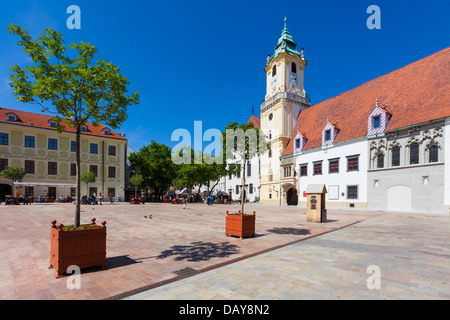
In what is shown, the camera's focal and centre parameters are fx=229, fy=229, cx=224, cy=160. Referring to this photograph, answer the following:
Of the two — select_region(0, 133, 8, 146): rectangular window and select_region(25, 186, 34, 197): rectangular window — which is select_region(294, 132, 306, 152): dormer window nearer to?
select_region(25, 186, 34, 197): rectangular window

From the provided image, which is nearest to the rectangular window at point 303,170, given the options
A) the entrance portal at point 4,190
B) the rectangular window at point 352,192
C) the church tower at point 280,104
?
the church tower at point 280,104

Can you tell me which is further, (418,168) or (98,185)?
(98,185)

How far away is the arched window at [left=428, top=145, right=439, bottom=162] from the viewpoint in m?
21.2

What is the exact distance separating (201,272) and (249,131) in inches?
338

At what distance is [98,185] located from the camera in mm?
39188

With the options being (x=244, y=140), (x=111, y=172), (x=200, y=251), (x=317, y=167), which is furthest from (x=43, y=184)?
(x=317, y=167)

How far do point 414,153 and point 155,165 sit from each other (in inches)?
1558

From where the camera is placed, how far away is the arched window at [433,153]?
21.2 metres

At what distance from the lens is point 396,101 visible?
86.2 ft

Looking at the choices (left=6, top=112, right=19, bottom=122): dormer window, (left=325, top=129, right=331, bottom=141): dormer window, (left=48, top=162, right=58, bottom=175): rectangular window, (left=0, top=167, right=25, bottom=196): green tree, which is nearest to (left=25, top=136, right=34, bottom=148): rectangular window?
(left=6, top=112, right=19, bottom=122): dormer window

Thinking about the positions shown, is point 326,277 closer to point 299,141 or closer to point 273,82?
point 299,141
